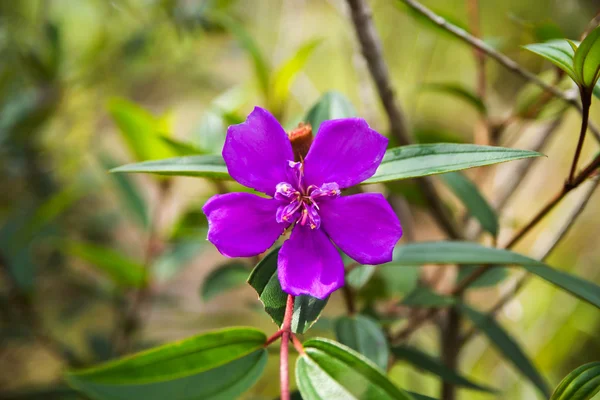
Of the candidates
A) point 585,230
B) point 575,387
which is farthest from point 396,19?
point 575,387

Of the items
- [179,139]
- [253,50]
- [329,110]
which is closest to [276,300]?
[329,110]

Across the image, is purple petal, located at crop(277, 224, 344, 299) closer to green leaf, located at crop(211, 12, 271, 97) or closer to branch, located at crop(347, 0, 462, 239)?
branch, located at crop(347, 0, 462, 239)

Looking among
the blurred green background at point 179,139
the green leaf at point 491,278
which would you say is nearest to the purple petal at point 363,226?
the blurred green background at point 179,139

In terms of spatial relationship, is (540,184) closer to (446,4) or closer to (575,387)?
(446,4)

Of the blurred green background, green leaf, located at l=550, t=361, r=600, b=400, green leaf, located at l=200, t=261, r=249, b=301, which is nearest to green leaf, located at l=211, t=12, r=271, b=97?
the blurred green background

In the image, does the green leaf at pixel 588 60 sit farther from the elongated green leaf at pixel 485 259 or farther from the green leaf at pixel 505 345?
the green leaf at pixel 505 345
